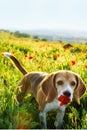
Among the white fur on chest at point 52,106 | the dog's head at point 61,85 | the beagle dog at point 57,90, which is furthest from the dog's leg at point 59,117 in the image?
the dog's head at point 61,85

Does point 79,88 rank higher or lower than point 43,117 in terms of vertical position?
higher

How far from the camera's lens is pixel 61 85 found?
5695 millimetres

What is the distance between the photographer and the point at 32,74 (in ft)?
23.2

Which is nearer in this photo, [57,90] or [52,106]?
[57,90]

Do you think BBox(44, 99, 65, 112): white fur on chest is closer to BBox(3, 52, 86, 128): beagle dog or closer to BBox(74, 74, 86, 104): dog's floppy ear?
BBox(3, 52, 86, 128): beagle dog

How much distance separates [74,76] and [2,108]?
3.50 ft

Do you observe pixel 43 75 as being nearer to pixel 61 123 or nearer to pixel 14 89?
pixel 14 89

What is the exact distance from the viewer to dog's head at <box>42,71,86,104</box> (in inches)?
223

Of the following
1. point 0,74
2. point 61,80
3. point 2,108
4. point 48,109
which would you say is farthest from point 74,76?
point 0,74

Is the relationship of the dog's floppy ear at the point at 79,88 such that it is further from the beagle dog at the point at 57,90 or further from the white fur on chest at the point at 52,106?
the white fur on chest at the point at 52,106

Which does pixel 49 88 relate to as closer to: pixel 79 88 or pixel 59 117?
pixel 79 88

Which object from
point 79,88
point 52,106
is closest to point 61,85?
point 79,88

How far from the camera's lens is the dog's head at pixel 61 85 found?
567 centimetres

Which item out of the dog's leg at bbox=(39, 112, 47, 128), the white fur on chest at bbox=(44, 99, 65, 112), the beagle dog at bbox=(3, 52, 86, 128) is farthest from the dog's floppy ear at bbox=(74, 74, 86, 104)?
the dog's leg at bbox=(39, 112, 47, 128)
